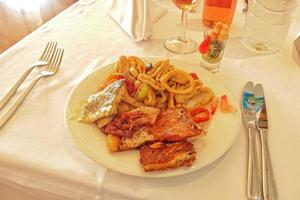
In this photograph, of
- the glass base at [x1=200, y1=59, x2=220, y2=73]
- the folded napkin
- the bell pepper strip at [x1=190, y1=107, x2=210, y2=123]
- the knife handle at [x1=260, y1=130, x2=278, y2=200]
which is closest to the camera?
the knife handle at [x1=260, y1=130, x2=278, y2=200]

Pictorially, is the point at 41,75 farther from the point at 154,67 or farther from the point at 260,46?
the point at 260,46

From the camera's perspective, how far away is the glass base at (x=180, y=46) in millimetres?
790

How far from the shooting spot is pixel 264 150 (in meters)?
0.51

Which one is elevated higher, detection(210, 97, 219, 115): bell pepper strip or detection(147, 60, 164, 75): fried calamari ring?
detection(147, 60, 164, 75): fried calamari ring

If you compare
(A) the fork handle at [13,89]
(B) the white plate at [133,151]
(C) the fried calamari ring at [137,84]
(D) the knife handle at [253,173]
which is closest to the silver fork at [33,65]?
(A) the fork handle at [13,89]

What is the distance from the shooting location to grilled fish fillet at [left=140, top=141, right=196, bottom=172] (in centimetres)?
45

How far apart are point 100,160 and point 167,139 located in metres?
0.11

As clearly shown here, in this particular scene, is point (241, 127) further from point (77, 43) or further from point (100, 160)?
point (77, 43)

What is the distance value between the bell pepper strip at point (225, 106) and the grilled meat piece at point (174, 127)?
0.29 feet

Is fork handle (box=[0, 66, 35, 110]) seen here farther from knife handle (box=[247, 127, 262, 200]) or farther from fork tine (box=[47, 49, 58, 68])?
knife handle (box=[247, 127, 262, 200])

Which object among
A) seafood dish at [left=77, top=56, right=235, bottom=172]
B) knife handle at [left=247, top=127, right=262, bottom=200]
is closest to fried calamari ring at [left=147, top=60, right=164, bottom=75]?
seafood dish at [left=77, top=56, right=235, bottom=172]

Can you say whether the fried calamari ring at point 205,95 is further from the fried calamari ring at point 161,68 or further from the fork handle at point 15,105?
the fork handle at point 15,105

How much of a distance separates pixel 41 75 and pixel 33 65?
35mm

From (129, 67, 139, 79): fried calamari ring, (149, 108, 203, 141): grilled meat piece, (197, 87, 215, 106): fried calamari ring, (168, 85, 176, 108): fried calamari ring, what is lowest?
(197, 87, 215, 106): fried calamari ring
